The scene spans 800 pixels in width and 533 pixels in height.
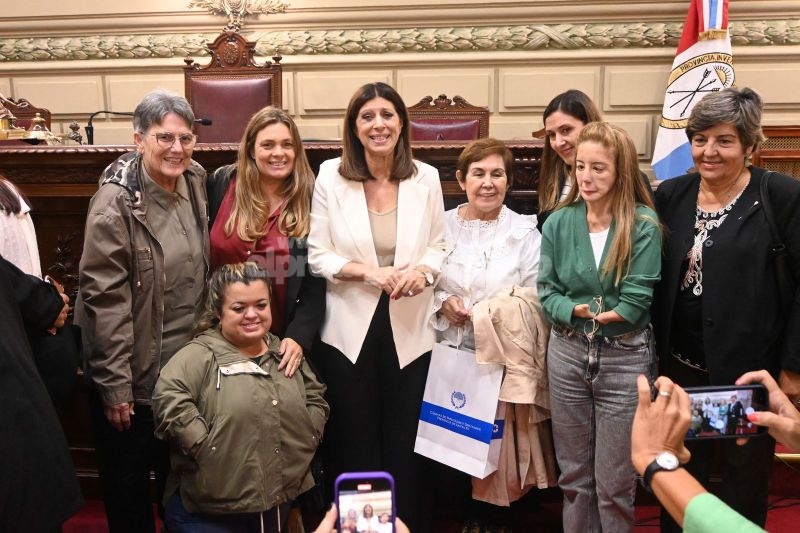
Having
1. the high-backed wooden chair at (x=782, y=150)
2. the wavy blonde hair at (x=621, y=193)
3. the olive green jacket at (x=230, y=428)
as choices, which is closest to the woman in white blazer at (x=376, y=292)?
the olive green jacket at (x=230, y=428)

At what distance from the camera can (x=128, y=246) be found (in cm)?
194

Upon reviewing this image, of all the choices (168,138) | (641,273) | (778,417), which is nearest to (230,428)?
(168,138)

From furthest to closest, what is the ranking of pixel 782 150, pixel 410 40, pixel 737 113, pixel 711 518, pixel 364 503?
pixel 410 40 → pixel 782 150 → pixel 737 113 → pixel 364 503 → pixel 711 518

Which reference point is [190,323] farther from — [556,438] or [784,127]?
[784,127]

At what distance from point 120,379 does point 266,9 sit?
175 inches

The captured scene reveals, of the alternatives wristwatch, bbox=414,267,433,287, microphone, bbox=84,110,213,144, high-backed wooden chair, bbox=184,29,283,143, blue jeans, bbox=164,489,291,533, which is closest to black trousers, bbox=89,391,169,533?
blue jeans, bbox=164,489,291,533

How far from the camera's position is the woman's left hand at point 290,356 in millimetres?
1959

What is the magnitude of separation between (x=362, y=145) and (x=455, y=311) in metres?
0.66

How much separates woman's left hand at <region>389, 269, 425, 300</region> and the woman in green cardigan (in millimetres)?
388

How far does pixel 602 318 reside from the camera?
1.85 meters

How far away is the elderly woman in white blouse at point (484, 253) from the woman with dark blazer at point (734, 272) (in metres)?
0.45

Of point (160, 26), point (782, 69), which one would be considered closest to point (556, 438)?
point (782, 69)

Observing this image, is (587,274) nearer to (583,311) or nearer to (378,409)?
(583,311)

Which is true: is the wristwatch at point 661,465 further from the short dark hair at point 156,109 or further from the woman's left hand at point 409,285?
the short dark hair at point 156,109
